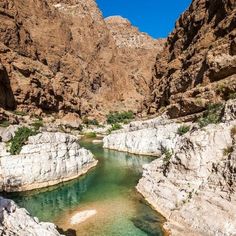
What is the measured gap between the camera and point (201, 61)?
70000mm

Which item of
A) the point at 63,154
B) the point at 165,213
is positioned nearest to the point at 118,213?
the point at 165,213

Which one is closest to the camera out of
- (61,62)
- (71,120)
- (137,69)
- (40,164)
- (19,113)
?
(40,164)

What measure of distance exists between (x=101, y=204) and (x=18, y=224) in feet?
42.9

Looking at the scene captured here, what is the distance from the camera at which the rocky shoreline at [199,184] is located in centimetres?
2353

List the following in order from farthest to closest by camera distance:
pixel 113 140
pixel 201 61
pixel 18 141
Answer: pixel 201 61 < pixel 113 140 < pixel 18 141

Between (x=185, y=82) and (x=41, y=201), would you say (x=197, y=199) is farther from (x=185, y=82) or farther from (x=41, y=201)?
(x=185, y=82)

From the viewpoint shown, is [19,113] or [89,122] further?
[89,122]

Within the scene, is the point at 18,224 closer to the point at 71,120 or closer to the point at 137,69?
the point at 71,120

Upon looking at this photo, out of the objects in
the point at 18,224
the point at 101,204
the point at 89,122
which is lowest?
the point at 101,204

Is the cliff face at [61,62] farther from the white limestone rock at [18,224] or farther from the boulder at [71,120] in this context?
the white limestone rock at [18,224]

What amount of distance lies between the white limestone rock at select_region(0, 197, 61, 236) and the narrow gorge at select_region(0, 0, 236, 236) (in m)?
0.08

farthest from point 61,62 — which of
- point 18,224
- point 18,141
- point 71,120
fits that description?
point 18,224

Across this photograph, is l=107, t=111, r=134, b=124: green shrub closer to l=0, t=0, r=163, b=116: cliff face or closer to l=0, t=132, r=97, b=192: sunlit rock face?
l=0, t=0, r=163, b=116: cliff face

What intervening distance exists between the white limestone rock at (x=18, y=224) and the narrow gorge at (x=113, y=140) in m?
0.08
